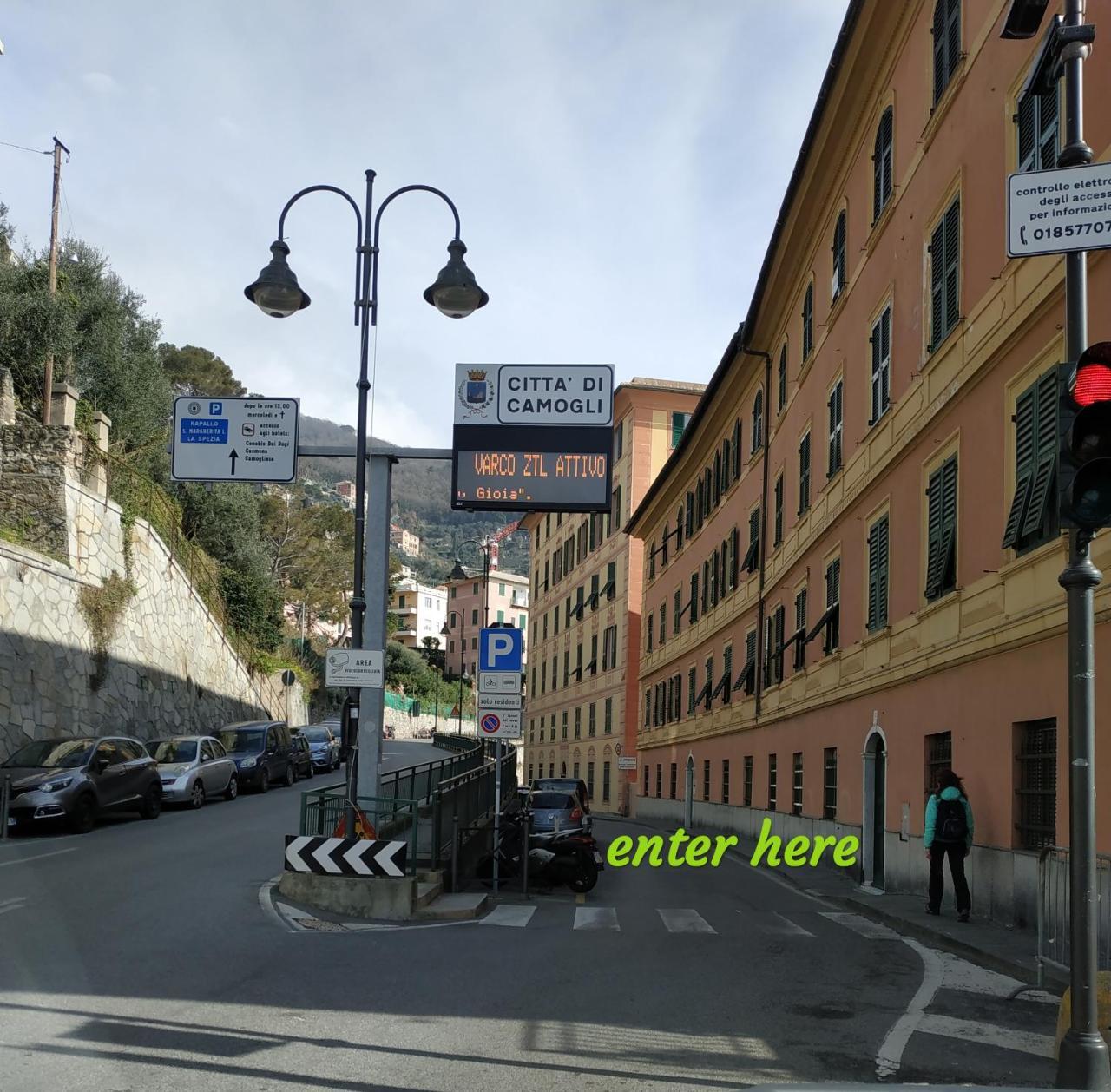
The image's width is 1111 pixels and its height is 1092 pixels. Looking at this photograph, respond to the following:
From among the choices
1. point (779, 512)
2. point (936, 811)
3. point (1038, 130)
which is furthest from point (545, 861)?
point (779, 512)

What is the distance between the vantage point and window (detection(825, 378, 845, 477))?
24.3 metres

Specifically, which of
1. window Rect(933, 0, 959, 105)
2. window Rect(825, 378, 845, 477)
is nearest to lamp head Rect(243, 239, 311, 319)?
window Rect(933, 0, 959, 105)

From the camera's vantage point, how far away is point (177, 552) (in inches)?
1629

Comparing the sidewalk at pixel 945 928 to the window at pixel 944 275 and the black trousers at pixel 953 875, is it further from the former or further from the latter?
the window at pixel 944 275

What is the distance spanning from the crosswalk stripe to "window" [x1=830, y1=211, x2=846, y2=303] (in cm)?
1337

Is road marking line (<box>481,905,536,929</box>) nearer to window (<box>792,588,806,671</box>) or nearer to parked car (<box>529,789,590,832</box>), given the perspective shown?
parked car (<box>529,789,590,832</box>)

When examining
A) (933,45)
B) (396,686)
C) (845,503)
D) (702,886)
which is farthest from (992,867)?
(396,686)

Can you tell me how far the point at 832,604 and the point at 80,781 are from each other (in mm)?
14027

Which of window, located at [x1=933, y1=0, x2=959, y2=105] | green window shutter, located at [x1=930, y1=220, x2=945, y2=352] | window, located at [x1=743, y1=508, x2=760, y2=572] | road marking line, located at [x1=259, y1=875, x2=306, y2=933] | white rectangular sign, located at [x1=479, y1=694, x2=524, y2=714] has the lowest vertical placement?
road marking line, located at [x1=259, y1=875, x2=306, y2=933]

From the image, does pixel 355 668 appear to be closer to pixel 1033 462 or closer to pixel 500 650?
pixel 500 650

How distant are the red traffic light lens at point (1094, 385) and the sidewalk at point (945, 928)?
18.4ft

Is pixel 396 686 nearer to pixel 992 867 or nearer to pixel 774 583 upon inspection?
pixel 774 583

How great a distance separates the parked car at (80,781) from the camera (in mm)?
21328

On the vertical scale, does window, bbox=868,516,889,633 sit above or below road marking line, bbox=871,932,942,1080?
above
